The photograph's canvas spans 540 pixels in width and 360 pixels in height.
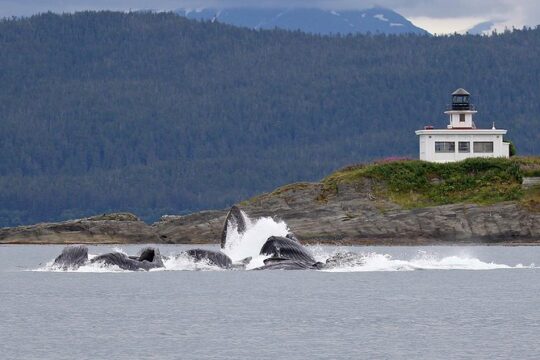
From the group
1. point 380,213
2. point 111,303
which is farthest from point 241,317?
point 380,213

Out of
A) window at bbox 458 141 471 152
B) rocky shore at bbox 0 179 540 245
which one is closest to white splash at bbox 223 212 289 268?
rocky shore at bbox 0 179 540 245

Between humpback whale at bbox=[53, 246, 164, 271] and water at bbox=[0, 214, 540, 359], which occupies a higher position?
humpback whale at bbox=[53, 246, 164, 271]

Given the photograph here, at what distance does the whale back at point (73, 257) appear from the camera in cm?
8100

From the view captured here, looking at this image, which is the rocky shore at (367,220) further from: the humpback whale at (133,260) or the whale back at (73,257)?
the whale back at (73,257)

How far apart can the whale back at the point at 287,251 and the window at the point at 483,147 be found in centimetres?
6458

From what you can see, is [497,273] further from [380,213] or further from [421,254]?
[380,213]

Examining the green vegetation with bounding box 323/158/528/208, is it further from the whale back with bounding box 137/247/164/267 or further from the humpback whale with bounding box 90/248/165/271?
the humpback whale with bounding box 90/248/165/271

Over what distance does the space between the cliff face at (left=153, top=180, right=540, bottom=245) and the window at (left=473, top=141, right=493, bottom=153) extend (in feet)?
53.9

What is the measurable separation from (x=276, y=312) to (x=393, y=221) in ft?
219

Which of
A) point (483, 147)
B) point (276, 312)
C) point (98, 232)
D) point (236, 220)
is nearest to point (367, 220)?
point (483, 147)

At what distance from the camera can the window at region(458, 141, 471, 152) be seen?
143 meters

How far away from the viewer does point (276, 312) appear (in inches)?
2365

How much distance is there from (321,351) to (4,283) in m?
31.9

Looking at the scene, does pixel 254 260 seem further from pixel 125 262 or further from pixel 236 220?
pixel 125 262
